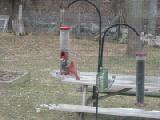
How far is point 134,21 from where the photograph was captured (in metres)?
12.4

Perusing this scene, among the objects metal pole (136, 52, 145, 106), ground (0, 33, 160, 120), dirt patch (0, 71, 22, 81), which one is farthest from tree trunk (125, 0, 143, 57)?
metal pole (136, 52, 145, 106)

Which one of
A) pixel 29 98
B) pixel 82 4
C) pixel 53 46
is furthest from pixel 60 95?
pixel 82 4

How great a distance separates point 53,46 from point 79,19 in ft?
8.35

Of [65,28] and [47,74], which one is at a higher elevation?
[65,28]

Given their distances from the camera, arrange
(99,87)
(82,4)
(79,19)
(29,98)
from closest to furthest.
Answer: (99,87) → (29,98) → (79,19) → (82,4)

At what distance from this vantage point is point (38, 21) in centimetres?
1761

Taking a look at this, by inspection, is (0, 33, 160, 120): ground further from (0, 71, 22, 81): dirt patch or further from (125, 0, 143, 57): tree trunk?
(125, 0, 143, 57): tree trunk

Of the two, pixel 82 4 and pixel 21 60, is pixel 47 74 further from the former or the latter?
pixel 82 4

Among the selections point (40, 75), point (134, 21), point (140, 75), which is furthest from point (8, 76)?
point (134, 21)

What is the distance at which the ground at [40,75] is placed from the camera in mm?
6186

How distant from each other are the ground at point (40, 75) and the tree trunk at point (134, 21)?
15.5 inches

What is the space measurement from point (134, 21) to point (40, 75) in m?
4.09

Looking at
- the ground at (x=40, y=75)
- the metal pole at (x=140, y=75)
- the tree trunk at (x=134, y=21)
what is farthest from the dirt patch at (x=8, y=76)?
the tree trunk at (x=134, y=21)

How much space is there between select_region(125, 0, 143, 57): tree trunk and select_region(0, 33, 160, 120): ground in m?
0.39
